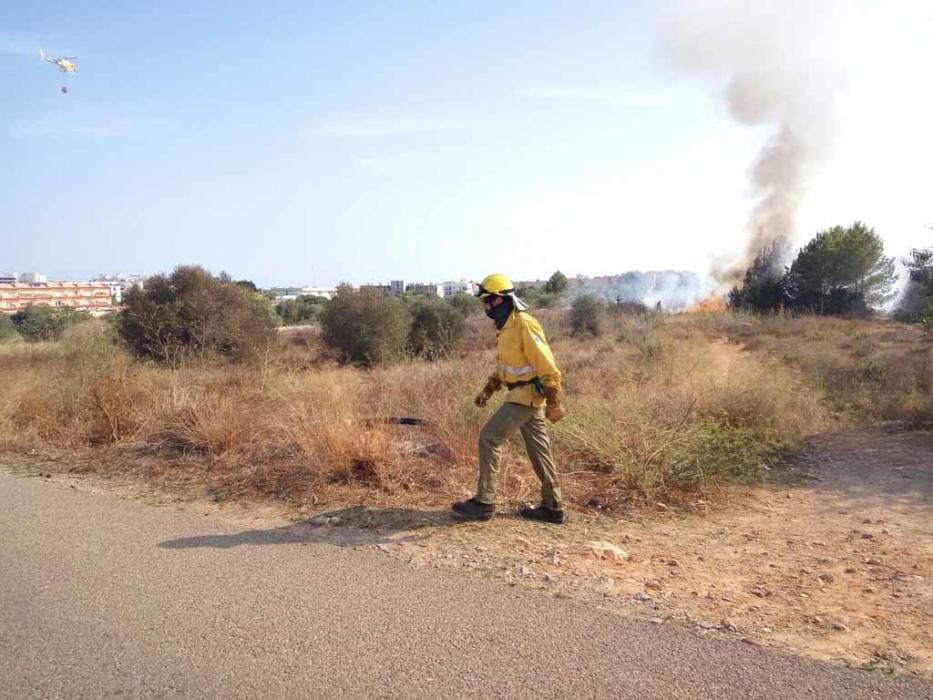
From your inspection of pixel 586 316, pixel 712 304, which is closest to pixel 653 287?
pixel 712 304

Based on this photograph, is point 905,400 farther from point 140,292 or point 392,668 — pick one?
point 140,292

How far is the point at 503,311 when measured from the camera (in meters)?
4.98

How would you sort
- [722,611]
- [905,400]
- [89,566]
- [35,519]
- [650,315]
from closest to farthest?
1. [722,611]
2. [89,566]
3. [35,519]
4. [905,400]
5. [650,315]

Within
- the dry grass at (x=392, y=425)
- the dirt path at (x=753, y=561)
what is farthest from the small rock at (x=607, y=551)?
the dry grass at (x=392, y=425)

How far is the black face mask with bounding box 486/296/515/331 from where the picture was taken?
4969 millimetres

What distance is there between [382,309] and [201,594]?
22.7 metres

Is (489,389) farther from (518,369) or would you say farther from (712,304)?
(712,304)

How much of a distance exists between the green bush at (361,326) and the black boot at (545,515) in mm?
19867

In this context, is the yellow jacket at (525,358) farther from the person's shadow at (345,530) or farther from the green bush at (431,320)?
the green bush at (431,320)

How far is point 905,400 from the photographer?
364 inches

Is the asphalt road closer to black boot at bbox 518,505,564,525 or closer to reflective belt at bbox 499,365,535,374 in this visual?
black boot at bbox 518,505,564,525

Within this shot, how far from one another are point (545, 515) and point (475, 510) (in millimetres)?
528

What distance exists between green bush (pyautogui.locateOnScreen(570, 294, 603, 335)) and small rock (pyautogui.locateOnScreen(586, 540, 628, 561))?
90.1ft

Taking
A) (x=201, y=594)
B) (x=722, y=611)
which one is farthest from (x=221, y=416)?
(x=722, y=611)
